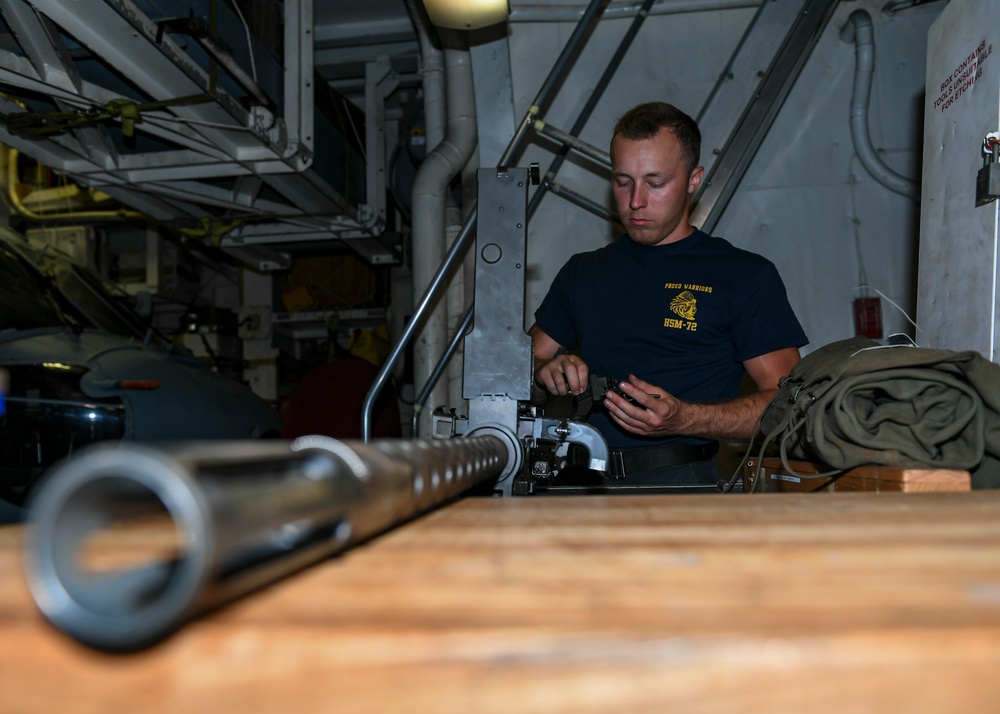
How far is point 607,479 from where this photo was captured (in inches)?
74.0

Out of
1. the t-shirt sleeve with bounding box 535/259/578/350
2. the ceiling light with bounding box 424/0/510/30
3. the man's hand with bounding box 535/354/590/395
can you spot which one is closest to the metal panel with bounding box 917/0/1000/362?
the man's hand with bounding box 535/354/590/395

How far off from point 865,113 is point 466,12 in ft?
5.89

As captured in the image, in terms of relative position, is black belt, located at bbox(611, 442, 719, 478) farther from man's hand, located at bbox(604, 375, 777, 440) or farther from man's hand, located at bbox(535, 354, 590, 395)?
man's hand, located at bbox(535, 354, 590, 395)

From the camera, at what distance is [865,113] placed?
10.5ft

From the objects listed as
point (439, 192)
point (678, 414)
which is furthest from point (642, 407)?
point (439, 192)

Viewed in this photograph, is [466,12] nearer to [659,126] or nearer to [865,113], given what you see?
[659,126]

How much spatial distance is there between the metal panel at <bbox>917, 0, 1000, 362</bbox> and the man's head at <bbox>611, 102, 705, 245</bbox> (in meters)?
0.58

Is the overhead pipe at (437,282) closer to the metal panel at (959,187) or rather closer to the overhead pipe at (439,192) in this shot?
the overhead pipe at (439,192)

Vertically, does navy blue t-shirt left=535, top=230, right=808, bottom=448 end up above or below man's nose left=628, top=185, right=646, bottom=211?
below

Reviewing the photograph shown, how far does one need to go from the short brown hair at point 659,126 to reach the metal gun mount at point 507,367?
0.67 m

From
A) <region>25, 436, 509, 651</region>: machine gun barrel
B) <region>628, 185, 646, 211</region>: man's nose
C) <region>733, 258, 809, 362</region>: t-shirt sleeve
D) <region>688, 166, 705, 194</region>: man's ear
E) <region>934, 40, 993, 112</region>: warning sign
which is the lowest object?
<region>25, 436, 509, 651</region>: machine gun barrel

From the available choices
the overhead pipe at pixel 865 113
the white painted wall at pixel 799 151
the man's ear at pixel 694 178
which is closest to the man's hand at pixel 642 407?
the man's ear at pixel 694 178

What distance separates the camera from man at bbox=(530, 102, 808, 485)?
189 cm

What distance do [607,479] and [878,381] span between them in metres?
0.90
